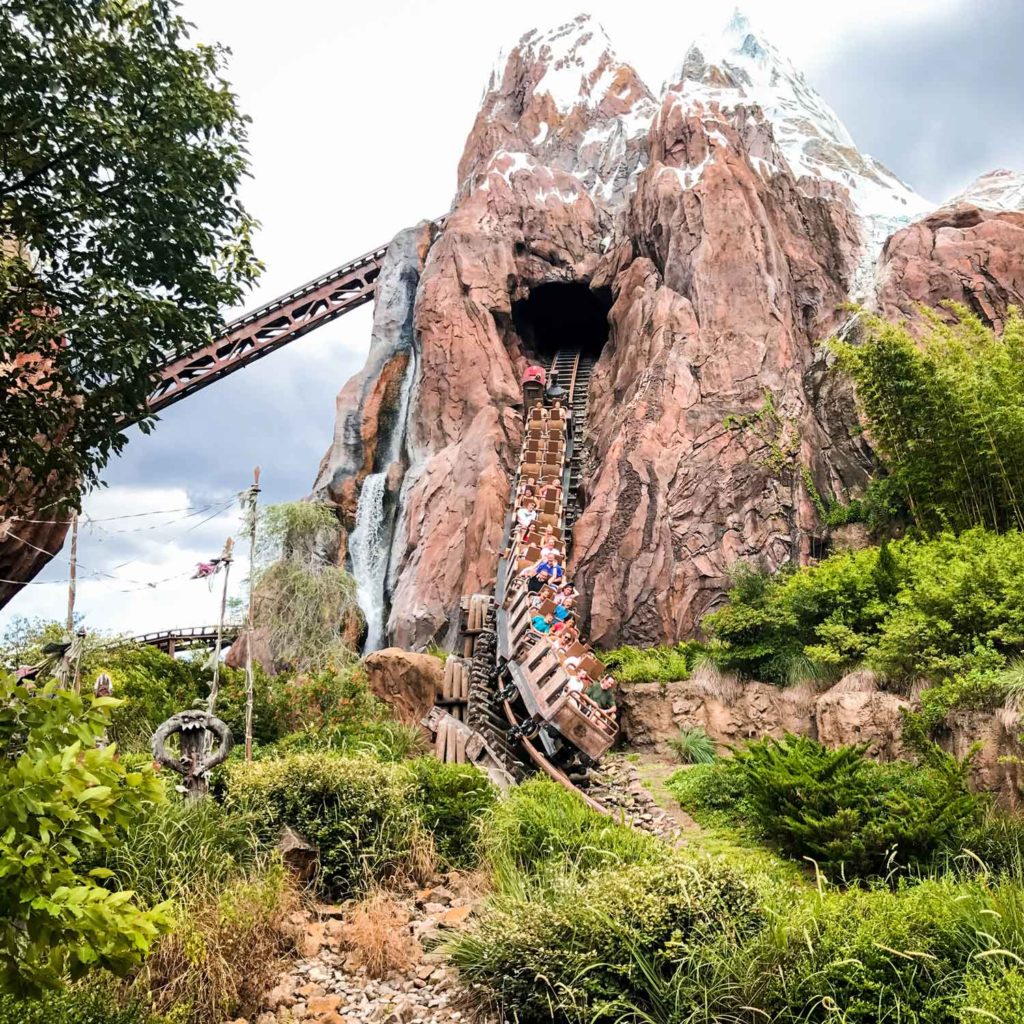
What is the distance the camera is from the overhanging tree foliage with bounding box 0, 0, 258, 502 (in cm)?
563

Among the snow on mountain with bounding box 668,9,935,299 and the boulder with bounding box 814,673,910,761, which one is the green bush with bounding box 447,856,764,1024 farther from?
the snow on mountain with bounding box 668,9,935,299

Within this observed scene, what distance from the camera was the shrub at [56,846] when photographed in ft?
8.22

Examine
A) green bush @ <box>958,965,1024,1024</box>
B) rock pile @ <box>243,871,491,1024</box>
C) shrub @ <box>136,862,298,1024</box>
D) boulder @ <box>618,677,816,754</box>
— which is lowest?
rock pile @ <box>243,871,491,1024</box>

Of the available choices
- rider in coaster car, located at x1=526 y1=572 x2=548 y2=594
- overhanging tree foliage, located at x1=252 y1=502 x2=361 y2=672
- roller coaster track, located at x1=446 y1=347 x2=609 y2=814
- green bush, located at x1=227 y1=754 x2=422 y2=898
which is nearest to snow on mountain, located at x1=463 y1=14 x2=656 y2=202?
roller coaster track, located at x1=446 y1=347 x2=609 y2=814

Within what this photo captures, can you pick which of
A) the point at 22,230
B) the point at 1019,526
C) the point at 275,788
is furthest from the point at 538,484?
the point at 22,230

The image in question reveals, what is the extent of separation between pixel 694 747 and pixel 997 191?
23789 millimetres

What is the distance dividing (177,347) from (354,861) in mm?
4357

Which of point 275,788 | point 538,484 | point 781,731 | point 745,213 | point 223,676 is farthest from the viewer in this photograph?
point 745,213

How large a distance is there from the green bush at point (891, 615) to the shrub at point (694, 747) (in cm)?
125

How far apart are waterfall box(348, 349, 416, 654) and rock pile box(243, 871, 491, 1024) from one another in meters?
15.3

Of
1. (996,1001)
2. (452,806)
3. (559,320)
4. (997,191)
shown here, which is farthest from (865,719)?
(997,191)

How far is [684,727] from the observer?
12.3m

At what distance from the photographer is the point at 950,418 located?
39.7 feet

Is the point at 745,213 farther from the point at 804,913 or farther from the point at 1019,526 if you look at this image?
the point at 804,913
